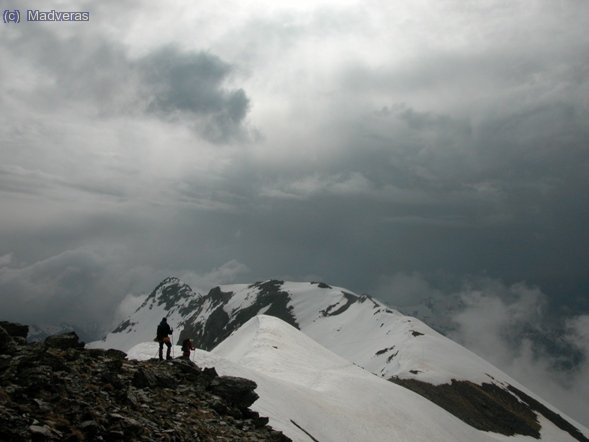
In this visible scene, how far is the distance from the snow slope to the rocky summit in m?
6.19

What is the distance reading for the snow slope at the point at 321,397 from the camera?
110ft

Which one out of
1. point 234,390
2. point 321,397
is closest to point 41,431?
point 234,390

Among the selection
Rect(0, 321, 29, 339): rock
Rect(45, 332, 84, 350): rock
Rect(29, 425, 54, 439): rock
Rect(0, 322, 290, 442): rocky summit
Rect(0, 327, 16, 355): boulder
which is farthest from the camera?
Rect(0, 321, 29, 339): rock

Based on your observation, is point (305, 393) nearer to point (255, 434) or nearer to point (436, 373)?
point (255, 434)

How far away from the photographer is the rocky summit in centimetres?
1291

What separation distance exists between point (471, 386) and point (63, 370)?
119 meters

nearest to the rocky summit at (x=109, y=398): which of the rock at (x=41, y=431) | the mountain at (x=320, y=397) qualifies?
the rock at (x=41, y=431)

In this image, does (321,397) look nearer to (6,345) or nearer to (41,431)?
(6,345)

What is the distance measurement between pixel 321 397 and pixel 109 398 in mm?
30298

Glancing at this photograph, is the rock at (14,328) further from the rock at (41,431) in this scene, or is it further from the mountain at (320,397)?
the mountain at (320,397)

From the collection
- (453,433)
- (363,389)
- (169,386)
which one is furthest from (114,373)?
(453,433)

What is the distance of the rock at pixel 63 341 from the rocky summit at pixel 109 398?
4 centimetres

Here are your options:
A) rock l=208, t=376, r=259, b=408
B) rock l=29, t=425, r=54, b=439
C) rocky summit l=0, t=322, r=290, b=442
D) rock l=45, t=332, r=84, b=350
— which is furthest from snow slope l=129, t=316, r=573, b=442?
rock l=29, t=425, r=54, b=439

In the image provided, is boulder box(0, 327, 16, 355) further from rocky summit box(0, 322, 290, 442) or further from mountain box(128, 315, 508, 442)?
mountain box(128, 315, 508, 442)
